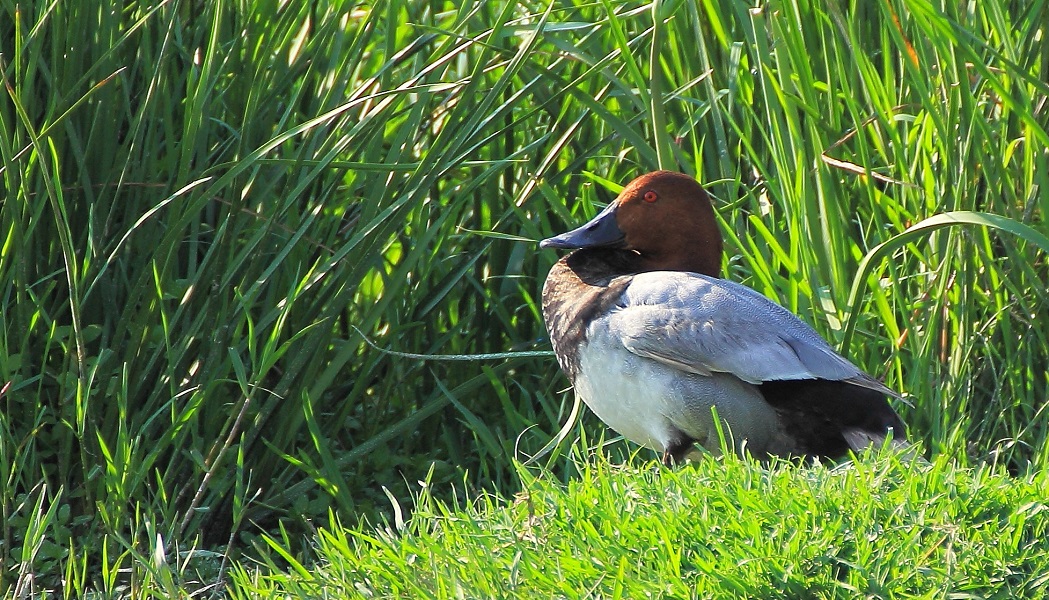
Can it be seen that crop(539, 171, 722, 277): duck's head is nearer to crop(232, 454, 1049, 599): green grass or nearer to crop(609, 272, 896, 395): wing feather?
crop(609, 272, 896, 395): wing feather

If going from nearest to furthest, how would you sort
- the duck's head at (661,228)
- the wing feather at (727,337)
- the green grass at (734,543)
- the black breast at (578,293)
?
the green grass at (734,543) → the wing feather at (727,337) → the black breast at (578,293) → the duck's head at (661,228)

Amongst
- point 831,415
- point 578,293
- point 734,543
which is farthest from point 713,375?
point 734,543

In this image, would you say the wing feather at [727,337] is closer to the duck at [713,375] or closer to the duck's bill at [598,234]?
the duck at [713,375]

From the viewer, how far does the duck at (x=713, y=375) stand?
10.5 feet

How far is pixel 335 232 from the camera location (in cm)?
362

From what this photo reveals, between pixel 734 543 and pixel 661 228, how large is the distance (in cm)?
141

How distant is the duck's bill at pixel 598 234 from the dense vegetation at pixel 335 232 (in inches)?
6.2

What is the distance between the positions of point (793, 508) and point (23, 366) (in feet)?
6.27

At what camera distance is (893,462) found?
261 cm

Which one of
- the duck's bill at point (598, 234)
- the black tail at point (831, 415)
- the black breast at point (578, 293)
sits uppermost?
the duck's bill at point (598, 234)

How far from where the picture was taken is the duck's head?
358cm

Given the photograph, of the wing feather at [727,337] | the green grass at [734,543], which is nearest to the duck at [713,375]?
the wing feather at [727,337]

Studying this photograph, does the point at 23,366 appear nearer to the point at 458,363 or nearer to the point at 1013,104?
the point at 458,363

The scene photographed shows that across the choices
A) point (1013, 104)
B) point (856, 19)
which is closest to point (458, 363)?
point (856, 19)
